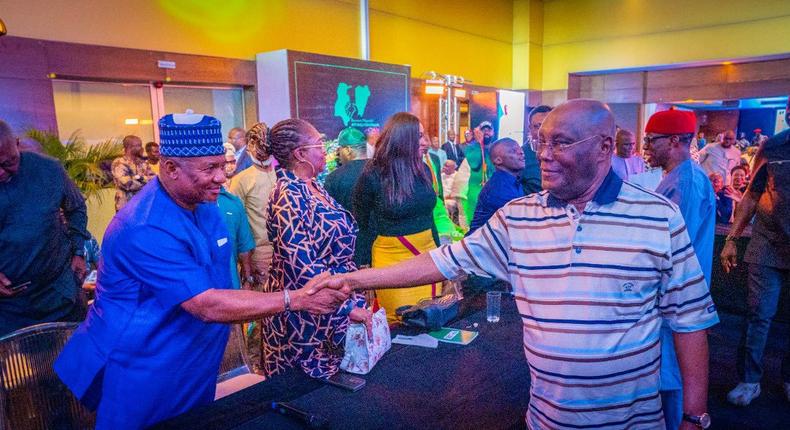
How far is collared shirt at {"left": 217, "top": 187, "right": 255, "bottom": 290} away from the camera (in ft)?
12.4

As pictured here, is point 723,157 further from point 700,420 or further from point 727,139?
point 700,420

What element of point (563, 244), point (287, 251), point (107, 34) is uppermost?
point (107, 34)

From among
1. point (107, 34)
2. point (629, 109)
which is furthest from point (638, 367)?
point (629, 109)

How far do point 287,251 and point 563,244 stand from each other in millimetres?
1229

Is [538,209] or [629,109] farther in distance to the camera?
[629,109]

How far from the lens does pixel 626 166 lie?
16.9ft

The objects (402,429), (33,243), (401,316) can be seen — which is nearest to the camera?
(402,429)

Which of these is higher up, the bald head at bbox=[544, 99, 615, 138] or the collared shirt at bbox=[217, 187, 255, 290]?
the bald head at bbox=[544, 99, 615, 138]

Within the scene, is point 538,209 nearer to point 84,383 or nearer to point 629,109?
point 84,383

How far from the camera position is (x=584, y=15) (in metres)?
13.8

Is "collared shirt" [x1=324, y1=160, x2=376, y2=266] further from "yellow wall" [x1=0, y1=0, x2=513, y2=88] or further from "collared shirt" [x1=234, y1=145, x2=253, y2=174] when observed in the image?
"yellow wall" [x1=0, y1=0, x2=513, y2=88]

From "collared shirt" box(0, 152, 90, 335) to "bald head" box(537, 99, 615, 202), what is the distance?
9.03 ft

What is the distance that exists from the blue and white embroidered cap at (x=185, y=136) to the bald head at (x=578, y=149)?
113cm

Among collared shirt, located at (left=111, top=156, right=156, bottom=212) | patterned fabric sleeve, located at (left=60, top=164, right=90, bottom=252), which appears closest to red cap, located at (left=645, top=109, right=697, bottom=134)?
patterned fabric sleeve, located at (left=60, top=164, right=90, bottom=252)
